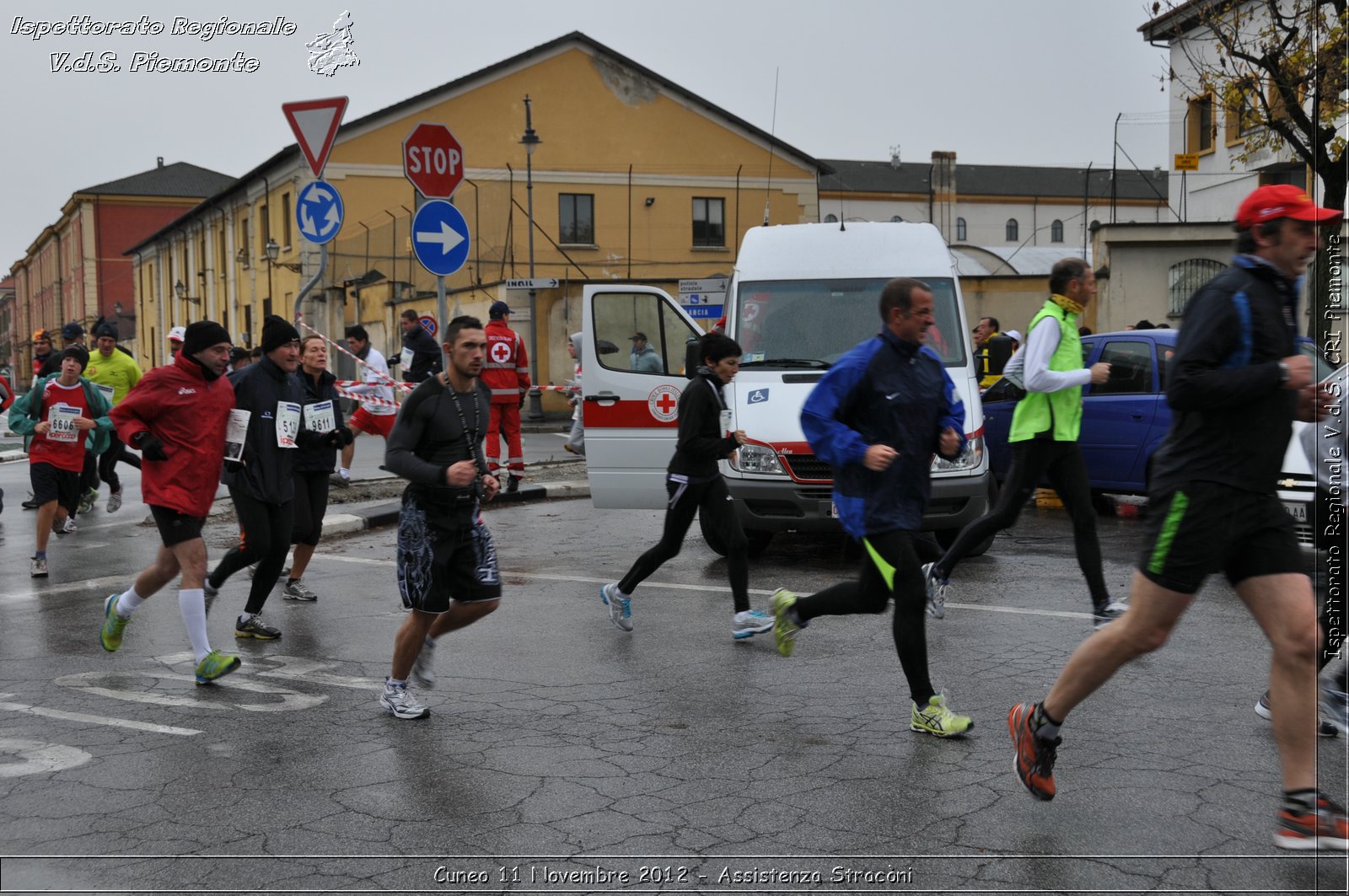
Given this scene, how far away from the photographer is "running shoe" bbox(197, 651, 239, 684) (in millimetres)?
6488

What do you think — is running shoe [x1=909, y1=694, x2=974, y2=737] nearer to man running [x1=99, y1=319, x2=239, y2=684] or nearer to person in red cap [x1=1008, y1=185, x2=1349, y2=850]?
person in red cap [x1=1008, y1=185, x2=1349, y2=850]

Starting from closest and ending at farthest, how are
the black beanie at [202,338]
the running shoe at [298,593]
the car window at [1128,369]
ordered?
the black beanie at [202,338] < the running shoe at [298,593] < the car window at [1128,369]

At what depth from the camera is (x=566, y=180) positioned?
142 feet

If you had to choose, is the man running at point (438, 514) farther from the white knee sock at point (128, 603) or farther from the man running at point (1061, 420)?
the man running at point (1061, 420)

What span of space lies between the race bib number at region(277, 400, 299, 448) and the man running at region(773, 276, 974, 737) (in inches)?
130

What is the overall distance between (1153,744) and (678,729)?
1859mm

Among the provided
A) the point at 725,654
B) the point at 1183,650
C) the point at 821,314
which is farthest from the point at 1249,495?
the point at 821,314

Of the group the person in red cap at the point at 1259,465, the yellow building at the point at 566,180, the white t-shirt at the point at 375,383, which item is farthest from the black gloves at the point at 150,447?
the yellow building at the point at 566,180

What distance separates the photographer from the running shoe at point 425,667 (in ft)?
20.4

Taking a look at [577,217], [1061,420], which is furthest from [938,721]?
[577,217]

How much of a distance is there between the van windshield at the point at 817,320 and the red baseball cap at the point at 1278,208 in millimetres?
5966

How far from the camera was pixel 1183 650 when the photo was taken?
22.3 feet

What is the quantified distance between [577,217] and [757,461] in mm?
35157

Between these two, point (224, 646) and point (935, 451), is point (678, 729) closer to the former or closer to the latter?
point (935, 451)
